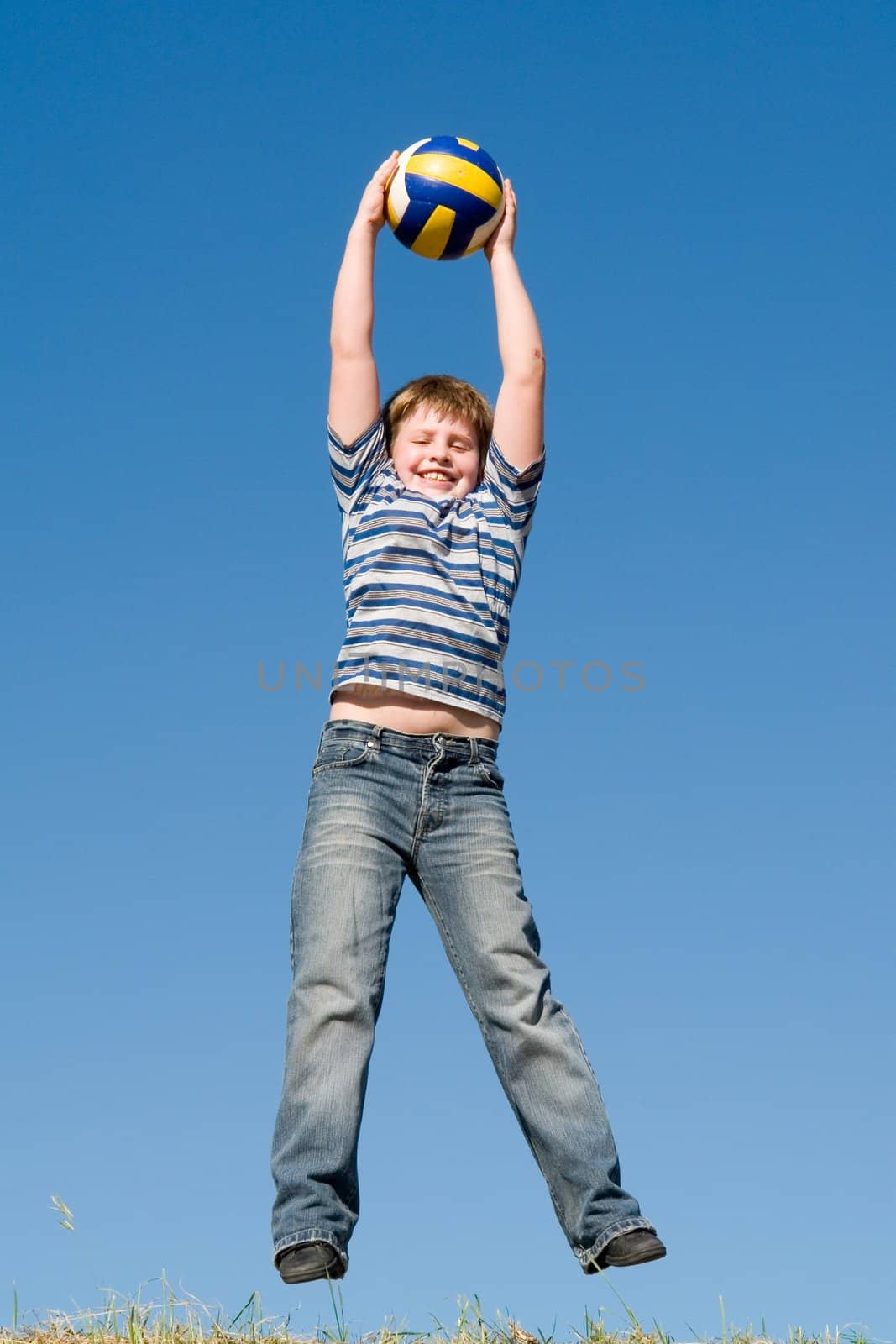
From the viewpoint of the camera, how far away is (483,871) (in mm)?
4582

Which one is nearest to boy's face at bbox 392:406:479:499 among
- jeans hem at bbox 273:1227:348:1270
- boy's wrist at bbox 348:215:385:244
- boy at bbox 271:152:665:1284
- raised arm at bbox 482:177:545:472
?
boy at bbox 271:152:665:1284

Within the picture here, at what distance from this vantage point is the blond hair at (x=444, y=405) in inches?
207

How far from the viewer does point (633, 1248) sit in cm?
425

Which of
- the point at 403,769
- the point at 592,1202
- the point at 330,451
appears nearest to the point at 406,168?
the point at 330,451

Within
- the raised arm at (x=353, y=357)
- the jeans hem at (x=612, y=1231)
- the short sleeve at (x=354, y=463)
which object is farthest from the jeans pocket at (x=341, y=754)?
the jeans hem at (x=612, y=1231)

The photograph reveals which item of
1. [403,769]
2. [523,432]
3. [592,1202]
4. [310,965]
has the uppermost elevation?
[523,432]

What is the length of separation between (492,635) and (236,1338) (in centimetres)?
232

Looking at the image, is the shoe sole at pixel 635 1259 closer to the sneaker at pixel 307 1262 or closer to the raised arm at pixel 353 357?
the sneaker at pixel 307 1262

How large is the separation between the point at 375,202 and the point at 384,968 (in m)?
2.76

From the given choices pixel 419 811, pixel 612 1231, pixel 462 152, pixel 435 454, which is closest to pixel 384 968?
pixel 419 811

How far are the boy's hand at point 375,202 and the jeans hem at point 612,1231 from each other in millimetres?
3468

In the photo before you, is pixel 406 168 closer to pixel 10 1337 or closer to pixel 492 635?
pixel 492 635

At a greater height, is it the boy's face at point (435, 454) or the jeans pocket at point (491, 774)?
the boy's face at point (435, 454)

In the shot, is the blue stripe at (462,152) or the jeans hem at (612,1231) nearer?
the jeans hem at (612,1231)
